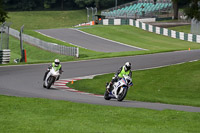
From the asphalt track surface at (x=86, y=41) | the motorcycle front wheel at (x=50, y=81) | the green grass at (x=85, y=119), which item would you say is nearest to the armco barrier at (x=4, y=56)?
the asphalt track surface at (x=86, y=41)

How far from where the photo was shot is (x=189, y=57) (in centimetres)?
3559

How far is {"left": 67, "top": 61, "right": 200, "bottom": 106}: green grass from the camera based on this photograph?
19.0 metres

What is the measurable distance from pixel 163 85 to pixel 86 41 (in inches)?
1248

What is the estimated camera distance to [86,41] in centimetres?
5375

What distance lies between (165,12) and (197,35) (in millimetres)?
25144

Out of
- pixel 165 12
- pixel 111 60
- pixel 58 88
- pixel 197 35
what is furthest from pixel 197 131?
pixel 165 12

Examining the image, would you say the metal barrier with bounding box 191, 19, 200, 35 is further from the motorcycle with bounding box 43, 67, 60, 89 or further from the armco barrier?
the motorcycle with bounding box 43, 67, 60, 89

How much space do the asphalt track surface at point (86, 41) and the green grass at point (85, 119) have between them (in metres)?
32.2

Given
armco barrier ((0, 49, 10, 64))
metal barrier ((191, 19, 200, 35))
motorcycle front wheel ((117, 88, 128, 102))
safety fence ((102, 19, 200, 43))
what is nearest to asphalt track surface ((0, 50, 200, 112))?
motorcycle front wheel ((117, 88, 128, 102))

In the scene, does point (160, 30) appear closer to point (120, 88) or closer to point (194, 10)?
point (194, 10)

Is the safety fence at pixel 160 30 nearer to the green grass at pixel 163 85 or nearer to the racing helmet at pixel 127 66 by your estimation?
the green grass at pixel 163 85

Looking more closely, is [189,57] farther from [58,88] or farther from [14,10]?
[14,10]

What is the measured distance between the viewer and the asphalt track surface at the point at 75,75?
1678 centimetres

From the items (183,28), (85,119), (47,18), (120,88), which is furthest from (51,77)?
(47,18)
